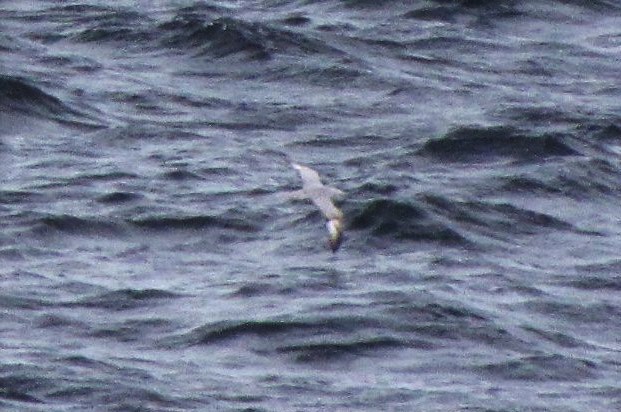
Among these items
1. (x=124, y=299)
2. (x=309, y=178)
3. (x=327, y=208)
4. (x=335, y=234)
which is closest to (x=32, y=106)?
(x=309, y=178)

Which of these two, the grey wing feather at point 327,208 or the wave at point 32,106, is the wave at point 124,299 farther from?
the wave at point 32,106

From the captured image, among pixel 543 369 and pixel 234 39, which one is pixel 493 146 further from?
pixel 543 369

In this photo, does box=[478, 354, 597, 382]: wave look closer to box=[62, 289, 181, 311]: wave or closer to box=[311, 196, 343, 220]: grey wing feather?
box=[311, 196, 343, 220]: grey wing feather

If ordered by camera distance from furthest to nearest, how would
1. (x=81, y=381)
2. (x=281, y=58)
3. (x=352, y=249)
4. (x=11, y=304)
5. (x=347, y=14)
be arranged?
(x=347, y=14), (x=281, y=58), (x=352, y=249), (x=11, y=304), (x=81, y=381)

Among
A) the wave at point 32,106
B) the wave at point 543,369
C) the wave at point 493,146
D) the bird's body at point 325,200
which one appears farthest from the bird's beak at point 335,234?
the wave at point 32,106

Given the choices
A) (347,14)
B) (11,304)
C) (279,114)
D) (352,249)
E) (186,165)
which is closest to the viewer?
(11,304)

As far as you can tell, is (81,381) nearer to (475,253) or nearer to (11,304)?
(11,304)

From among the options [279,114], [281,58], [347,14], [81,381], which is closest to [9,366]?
[81,381]
